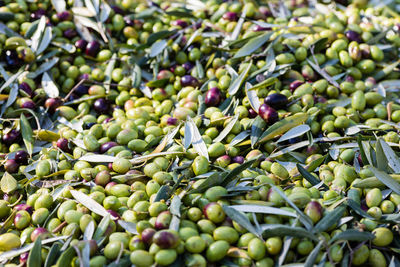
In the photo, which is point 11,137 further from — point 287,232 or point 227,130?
point 287,232

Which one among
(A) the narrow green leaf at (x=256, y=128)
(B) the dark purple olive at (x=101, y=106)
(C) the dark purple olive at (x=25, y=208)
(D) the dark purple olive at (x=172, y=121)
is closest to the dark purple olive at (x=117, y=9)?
(B) the dark purple olive at (x=101, y=106)

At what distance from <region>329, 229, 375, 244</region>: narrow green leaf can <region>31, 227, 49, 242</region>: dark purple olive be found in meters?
1.27

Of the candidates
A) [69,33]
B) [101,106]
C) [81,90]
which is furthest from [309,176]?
[69,33]

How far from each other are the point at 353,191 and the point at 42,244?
1.49 m

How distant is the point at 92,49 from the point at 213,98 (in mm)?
1191

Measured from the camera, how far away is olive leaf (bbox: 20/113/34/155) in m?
2.62

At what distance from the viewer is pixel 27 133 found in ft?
8.85

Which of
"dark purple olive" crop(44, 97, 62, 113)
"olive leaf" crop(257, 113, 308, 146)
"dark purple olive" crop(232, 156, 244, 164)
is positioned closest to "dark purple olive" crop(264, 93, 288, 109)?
"olive leaf" crop(257, 113, 308, 146)

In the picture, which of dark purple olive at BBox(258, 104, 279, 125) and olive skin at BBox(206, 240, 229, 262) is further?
dark purple olive at BBox(258, 104, 279, 125)

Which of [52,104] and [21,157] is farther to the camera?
[52,104]

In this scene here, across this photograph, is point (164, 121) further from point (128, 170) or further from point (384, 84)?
point (384, 84)

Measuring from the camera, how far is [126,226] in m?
Answer: 1.91

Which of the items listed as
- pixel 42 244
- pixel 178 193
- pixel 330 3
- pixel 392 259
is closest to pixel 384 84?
pixel 330 3

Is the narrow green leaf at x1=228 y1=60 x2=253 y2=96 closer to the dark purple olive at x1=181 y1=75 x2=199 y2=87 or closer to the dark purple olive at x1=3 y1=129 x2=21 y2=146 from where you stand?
the dark purple olive at x1=181 y1=75 x2=199 y2=87
